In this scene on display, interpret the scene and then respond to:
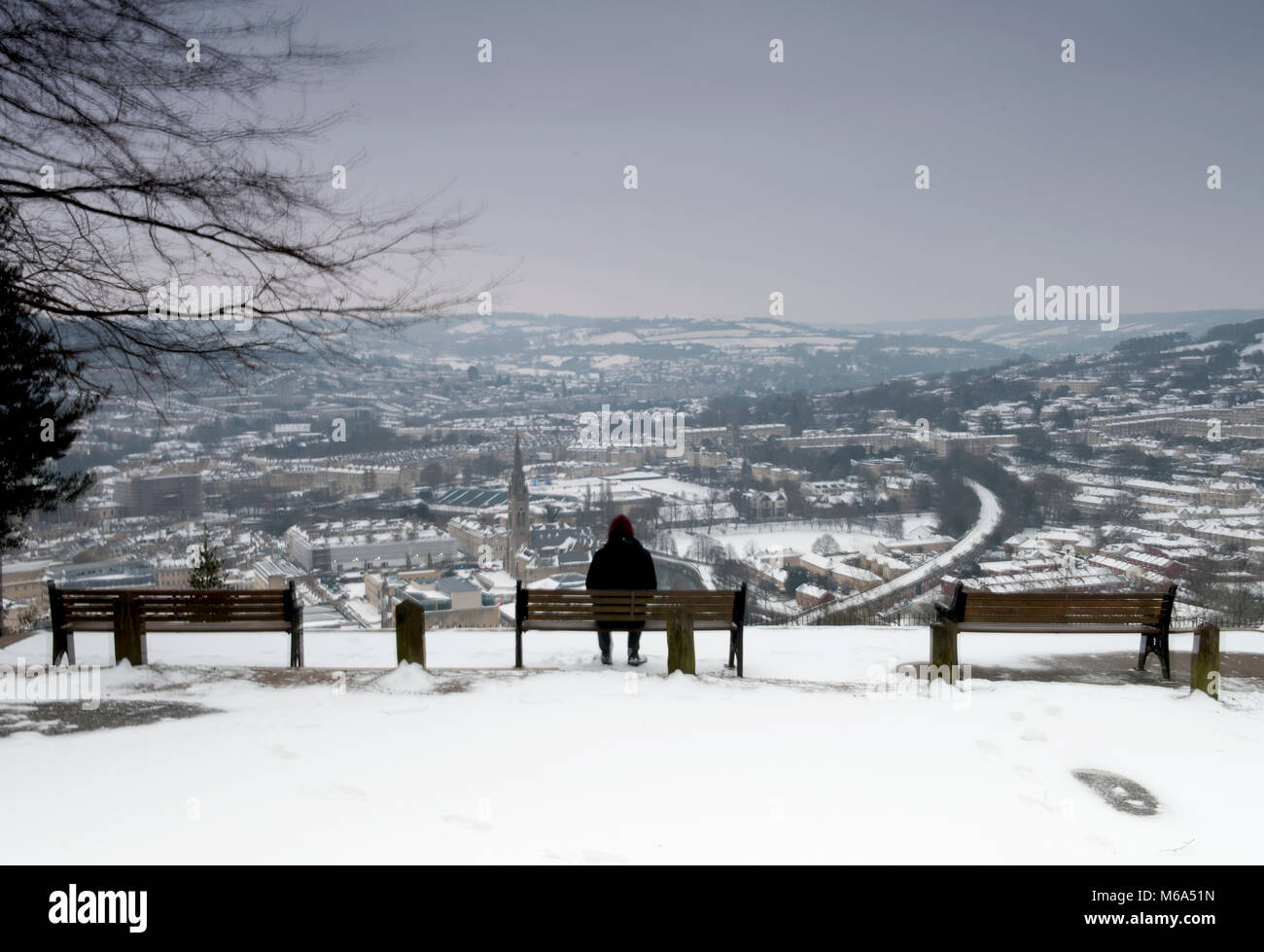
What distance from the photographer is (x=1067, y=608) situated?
271 inches

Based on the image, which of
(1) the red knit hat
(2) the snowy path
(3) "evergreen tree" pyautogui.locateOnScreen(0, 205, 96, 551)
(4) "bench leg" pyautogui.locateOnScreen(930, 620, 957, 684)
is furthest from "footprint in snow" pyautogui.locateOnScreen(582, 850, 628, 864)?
(2) the snowy path

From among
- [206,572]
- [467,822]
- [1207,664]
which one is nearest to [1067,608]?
[1207,664]

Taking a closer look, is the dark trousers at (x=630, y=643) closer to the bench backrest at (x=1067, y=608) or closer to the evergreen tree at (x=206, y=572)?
the bench backrest at (x=1067, y=608)

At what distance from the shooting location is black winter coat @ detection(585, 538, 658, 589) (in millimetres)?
7406

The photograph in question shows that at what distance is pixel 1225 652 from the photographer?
7.52 m

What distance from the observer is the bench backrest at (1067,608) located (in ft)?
22.2

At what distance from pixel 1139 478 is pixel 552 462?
24959 mm

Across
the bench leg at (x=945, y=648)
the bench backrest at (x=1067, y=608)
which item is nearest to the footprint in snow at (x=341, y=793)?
the bench leg at (x=945, y=648)

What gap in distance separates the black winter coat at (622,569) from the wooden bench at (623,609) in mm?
501

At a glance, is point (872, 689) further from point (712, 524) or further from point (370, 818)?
point (712, 524)

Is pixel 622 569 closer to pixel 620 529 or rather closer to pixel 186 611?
pixel 620 529

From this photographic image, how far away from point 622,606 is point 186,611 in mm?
3644

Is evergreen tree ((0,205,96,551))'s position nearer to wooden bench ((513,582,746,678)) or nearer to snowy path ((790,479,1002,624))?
wooden bench ((513,582,746,678))
